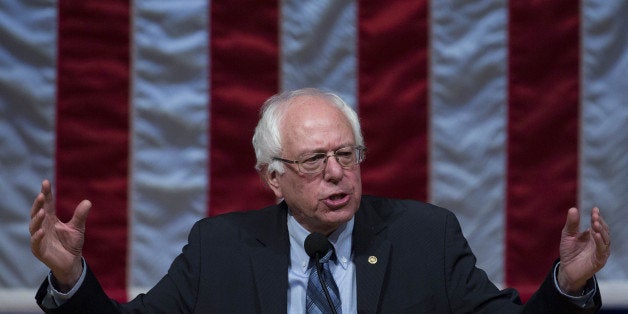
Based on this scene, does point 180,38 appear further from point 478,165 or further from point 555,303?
point 555,303

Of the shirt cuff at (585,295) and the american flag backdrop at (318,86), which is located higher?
the american flag backdrop at (318,86)

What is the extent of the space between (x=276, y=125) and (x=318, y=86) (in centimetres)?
73

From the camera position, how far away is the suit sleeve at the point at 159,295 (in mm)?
1953

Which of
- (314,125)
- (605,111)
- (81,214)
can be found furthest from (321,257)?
(605,111)

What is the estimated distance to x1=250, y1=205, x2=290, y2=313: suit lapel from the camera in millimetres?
2125

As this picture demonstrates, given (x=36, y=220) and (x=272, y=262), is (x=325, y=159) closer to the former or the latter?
(x=272, y=262)

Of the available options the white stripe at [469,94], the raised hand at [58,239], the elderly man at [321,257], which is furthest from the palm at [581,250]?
the white stripe at [469,94]

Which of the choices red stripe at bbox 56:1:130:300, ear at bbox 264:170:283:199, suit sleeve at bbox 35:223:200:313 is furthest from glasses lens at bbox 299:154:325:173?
red stripe at bbox 56:1:130:300

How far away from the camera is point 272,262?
7.23ft

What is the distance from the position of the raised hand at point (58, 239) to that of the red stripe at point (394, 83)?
4.20ft

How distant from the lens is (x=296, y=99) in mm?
2264

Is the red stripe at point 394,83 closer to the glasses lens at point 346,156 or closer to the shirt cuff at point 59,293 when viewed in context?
A: the glasses lens at point 346,156

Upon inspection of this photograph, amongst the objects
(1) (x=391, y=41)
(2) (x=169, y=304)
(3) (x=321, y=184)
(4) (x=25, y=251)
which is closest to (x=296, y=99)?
(3) (x=321, y=184)

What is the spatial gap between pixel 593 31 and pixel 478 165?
0.60 meters
